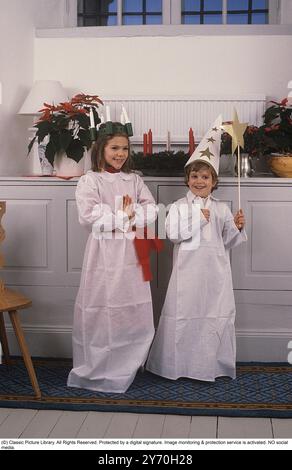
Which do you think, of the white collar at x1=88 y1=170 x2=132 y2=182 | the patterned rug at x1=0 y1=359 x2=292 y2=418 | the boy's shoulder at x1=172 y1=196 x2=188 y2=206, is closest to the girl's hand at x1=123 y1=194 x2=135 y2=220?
the white collar at x1=88 y1=170 x2=132 y2=182

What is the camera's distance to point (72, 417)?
2816mm

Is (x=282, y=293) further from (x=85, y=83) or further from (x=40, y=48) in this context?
(x=40, y=48)

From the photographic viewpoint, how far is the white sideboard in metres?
3.53

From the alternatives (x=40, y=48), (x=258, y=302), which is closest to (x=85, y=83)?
(x=40, y=48)

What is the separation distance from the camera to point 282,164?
3.65 metres

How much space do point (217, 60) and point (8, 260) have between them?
1.64 metres

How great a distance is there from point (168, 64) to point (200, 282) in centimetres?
156

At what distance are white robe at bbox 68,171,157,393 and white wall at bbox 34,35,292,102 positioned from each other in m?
1.25

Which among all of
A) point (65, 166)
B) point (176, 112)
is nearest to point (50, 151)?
point (65, 166)

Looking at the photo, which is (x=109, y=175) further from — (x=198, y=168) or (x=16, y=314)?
(x=16, y=314)

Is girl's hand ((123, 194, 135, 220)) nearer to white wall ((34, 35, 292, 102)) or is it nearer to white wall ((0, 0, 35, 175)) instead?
white wall ((0, 0, 35, 175))

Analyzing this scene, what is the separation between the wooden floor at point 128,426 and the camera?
265 centimetres

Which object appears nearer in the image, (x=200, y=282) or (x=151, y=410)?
(x=151, y=410)

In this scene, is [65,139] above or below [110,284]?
above
